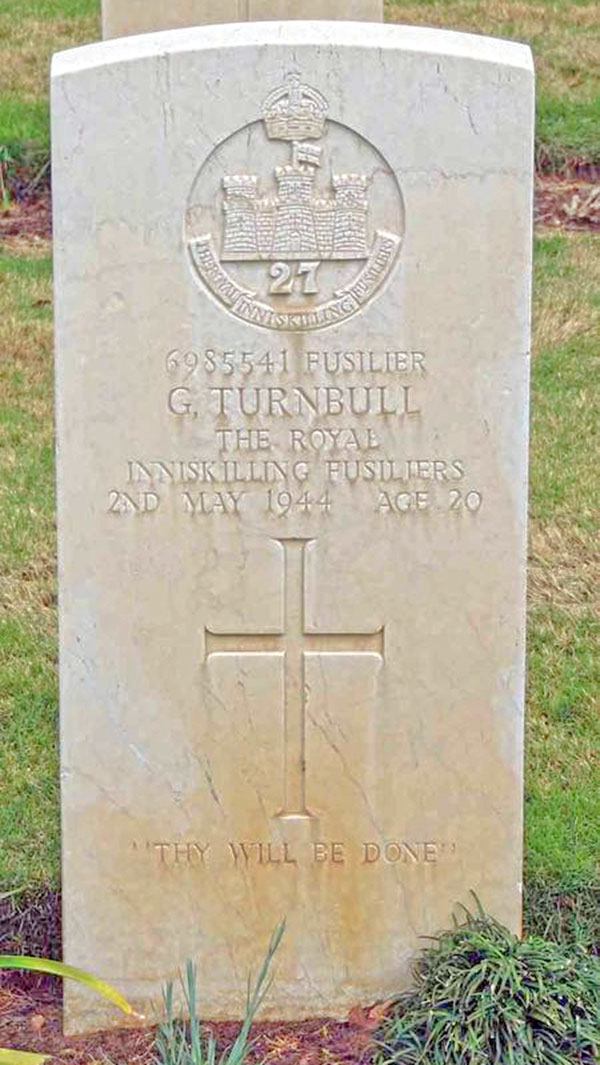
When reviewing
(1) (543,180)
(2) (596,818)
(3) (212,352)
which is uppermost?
(1) (543,180)

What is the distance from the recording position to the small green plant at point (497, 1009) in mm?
3324

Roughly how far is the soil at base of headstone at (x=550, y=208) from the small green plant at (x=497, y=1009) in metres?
6.13

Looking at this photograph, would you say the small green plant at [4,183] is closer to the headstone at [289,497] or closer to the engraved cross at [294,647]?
the headstone at [289,497]

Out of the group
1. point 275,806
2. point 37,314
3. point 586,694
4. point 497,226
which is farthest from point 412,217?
point 37,314

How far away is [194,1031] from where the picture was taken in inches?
127

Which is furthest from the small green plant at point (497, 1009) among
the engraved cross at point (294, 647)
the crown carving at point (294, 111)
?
the crown carving at point (294, 111)

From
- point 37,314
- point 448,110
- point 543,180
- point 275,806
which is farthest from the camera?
point 543,180

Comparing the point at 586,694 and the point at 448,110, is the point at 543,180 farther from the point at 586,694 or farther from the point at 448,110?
the point at 448,110

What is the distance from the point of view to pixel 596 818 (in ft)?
13.8

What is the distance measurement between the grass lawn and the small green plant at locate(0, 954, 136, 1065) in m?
6.77

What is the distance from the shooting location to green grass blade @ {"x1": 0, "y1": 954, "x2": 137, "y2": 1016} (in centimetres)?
317

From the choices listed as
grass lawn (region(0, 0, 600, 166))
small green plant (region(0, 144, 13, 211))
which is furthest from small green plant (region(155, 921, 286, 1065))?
grass lawn (region(0, 0, 600, 166))

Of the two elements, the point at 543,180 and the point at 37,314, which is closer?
the point at 37,314

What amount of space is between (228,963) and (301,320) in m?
1.32
